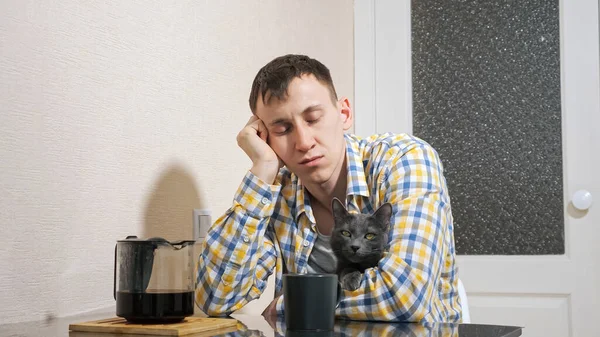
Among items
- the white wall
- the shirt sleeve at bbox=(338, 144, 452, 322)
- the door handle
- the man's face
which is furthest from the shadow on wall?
the door handle

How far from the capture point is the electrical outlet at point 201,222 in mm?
1764

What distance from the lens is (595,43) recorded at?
2.59 m

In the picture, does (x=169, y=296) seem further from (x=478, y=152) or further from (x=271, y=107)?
(x=478, y=152)

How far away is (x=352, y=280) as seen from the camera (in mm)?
1320

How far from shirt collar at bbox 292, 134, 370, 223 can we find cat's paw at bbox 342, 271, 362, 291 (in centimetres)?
22

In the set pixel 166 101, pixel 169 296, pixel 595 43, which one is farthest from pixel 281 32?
pixel 169 296

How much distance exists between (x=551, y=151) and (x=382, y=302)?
1604 mm

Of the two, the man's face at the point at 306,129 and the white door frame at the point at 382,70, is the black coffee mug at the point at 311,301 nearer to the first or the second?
the man's face at the point at 306,129

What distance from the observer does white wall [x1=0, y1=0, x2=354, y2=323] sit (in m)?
1.24

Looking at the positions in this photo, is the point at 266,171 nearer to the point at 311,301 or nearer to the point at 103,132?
the point at 103,132

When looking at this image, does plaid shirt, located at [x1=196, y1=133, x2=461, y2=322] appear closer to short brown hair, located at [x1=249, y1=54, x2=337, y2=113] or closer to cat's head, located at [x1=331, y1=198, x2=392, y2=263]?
cat's head, located at [x1=331, y1=198, x2=392, y2=263]

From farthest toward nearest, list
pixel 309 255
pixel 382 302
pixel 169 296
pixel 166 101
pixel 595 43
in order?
pixel 595 43 < pixel 166 101 < pixel 309 255 < pixel 382 302 < pixel 169 296

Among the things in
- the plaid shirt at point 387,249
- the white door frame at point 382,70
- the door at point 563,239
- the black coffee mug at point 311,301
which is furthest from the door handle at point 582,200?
the black coffee mug at point 311,301

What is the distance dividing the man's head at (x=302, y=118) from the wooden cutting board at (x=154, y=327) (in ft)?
1.46
